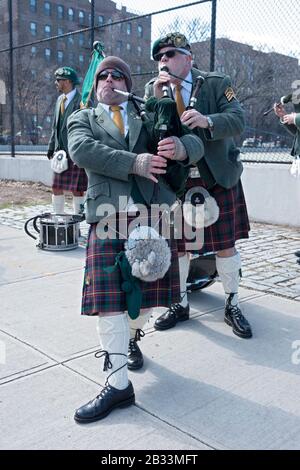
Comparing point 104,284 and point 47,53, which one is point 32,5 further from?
point 104,284

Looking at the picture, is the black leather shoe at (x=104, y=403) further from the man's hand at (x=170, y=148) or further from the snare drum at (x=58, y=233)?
the snare drum at (x=58, y=233)

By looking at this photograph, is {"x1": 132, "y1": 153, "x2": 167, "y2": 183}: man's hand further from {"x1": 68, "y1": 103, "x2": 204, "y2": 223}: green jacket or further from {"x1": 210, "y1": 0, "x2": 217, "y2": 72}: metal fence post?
{"x1": 210, "y1": 0, "x2": 217, "y2": 72}: metal fence post

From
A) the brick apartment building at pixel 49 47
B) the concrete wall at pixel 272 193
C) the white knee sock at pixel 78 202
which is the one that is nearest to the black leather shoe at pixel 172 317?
the white knee sock at pixel 78 202

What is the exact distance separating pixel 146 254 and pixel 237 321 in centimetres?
129

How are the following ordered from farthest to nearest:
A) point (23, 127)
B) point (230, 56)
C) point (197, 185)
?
point (23, 127)
point (230, 56)
point (197, 185)

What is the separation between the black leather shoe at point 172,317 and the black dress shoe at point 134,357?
559 millimetres

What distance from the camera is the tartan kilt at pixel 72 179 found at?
6215 mm

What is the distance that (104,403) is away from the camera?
2385 mm

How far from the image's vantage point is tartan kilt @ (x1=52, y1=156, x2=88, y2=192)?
6215 millimetres

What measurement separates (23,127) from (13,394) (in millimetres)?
30022

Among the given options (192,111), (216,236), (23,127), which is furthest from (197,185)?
(23,127)

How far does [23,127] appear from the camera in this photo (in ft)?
101
